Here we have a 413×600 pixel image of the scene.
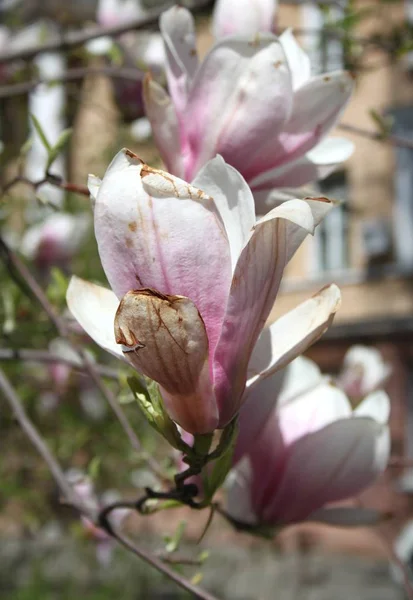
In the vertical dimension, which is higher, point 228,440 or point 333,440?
point 228,440

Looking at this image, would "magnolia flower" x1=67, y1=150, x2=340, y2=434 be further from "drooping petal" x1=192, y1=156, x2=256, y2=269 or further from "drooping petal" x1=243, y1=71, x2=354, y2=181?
"drooping petal" x1=243, y1=71, x2=354, y2=181

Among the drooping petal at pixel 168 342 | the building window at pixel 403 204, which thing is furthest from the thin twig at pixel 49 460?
the building window at pixel 403 204

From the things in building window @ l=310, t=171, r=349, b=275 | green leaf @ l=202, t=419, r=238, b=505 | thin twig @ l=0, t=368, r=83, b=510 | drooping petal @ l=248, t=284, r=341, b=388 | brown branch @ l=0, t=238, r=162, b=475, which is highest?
drooping petal @ l=248, t=284, r=341, b=388

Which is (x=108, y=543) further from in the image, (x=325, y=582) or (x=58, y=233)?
(x=325, y=582)

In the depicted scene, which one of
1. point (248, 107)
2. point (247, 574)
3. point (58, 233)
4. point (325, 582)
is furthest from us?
point (325, 582)

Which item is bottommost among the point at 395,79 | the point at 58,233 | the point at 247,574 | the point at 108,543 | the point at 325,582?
the point at 325,582

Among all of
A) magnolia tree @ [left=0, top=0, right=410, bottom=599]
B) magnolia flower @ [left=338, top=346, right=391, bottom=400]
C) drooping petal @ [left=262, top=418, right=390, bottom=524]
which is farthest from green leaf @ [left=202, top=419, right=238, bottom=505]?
magnolia flower @ [left=338, top=346, right=391, bottom=400]

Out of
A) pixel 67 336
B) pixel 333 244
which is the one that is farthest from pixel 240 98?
pixel 333 244

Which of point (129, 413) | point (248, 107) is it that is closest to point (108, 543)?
point (248, 107)
